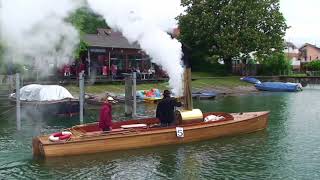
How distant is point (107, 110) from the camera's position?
69.5 ft

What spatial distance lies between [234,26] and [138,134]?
171 ft

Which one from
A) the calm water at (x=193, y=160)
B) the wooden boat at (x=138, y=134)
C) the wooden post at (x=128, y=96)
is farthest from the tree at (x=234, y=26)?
the wooden boat at (x=138, y=134)

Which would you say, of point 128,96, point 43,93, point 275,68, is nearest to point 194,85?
point 275,68

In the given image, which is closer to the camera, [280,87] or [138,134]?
[138,134]

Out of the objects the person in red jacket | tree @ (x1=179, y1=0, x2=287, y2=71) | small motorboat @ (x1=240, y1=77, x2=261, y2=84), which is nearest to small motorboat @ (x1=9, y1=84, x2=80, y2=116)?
the person in red jacket

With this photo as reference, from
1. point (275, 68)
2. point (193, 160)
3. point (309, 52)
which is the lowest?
point (193, 160)

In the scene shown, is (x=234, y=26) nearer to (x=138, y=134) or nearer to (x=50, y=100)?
(x=50, y=100)

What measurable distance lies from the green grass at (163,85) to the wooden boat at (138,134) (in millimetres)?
24668

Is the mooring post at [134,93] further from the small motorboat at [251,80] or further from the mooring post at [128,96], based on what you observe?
the small motorboat at [251,80]

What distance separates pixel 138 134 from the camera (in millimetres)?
21078

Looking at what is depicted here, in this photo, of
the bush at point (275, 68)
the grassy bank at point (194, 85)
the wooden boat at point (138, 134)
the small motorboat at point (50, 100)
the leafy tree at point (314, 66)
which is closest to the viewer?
the wooden boat at point (138, 134)

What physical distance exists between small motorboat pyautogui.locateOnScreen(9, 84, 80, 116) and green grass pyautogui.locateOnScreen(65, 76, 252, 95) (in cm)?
899

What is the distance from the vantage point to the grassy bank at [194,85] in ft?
165

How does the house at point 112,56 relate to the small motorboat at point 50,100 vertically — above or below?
above
